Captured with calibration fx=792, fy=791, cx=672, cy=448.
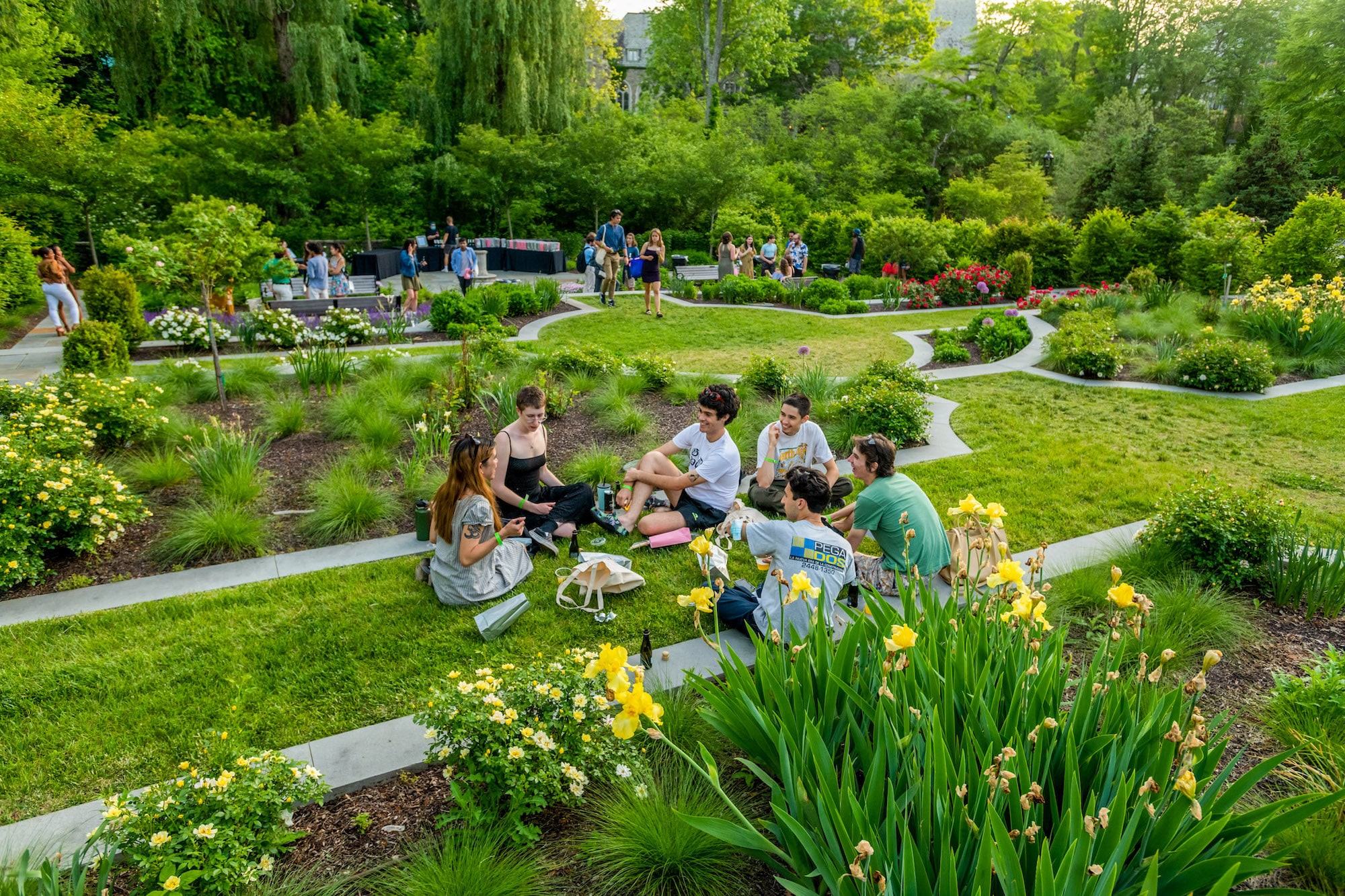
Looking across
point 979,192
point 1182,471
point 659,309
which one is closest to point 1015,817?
point 1182,471

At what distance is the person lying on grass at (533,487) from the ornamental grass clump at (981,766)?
9.63 feet

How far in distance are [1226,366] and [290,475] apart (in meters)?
10.7

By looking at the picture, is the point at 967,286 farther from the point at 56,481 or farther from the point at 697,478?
the point at 56,481

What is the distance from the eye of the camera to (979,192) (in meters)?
26.8

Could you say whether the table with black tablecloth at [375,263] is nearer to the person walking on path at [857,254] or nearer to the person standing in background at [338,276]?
the person standing in background at [338,276]

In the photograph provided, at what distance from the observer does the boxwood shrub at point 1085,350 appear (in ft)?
34.7

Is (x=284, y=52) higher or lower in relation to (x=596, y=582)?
higher

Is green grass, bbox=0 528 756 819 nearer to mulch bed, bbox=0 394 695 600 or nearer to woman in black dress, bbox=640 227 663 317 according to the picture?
mulch bed, bbox=0 394 695 600

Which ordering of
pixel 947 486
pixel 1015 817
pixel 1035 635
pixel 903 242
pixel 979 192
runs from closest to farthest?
pixel 1015 817, pixel 1035 635, pixel 947 486, pixel 903 242, pixel 979 192

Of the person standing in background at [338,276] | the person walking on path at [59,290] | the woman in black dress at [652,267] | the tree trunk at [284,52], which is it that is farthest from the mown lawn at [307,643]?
the tree trunk at [284,52]

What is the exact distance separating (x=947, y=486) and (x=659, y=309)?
353 inches

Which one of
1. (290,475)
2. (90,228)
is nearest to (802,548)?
(290,475)

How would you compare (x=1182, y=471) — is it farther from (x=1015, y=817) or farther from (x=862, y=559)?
(x=1015, y=817)

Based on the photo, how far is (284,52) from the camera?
2081 cm
